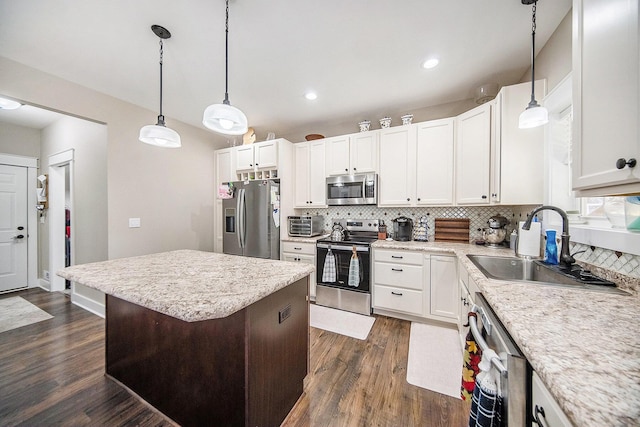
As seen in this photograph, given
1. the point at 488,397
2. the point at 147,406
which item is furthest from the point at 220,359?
the point at 488,397

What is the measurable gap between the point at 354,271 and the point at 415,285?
0.70 meters

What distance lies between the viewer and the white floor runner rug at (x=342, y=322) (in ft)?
7.78

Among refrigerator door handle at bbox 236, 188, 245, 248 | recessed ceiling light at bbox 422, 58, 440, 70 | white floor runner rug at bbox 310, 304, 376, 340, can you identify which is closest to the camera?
recessed ceiling light at bbox 422, 58, 440, 70

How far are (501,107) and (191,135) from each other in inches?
162

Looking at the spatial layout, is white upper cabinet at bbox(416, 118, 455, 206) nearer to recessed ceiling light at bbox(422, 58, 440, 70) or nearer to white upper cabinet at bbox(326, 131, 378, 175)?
white upper cabinet at bbox(326, 131, 378, 175)

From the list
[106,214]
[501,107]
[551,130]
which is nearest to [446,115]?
[501,107]

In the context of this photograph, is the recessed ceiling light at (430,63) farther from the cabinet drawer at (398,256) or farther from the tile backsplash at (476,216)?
the cabinet drawer at (398,256)

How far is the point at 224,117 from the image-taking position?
1.41 metres

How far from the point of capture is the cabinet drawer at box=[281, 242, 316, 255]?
3.05 meters

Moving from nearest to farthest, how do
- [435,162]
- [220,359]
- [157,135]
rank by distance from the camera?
[220,359]
[157,135]
[435,162]

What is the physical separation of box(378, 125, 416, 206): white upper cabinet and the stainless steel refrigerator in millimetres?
1507

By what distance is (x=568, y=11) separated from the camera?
154 cm

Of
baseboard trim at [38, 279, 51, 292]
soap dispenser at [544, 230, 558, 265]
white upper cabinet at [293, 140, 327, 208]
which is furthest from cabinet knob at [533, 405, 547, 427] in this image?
baseboard trim at [38, 279, 51, 292]

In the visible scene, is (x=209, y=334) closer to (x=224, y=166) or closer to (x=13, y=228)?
(x=224, y=166)
